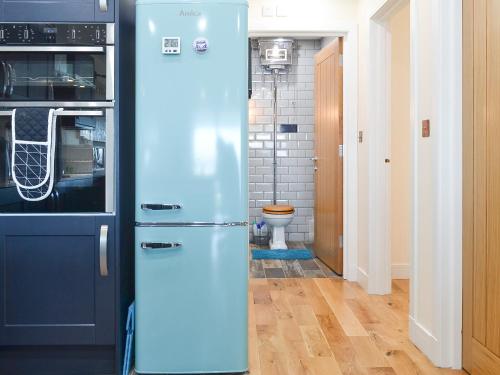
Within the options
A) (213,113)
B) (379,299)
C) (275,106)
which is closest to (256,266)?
(379,299)

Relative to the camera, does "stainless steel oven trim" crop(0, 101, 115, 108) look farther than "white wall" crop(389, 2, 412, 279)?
No

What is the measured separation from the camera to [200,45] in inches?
79.7

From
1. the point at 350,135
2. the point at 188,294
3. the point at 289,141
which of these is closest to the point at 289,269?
the point at 350,135

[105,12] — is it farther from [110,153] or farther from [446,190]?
[446,190]

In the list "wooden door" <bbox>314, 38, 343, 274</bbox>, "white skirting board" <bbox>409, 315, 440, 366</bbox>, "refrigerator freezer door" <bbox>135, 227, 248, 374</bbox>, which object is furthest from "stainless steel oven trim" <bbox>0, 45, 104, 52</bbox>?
"wooden door" <bbox>314, 38, 343, 274</bbox>

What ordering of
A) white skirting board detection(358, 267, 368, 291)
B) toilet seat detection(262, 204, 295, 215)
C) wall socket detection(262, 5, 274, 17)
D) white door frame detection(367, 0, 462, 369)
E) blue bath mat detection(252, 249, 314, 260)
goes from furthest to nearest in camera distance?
toilet seat detection(262, 204, 295, 215) → blue bath mat detection(252, 249, 314, 260) → wall socket detection(262, 5, 274, 17) → white skirting board detection(358, 267, 368, 291) → white door frame detection(367, 0, 462, 369)

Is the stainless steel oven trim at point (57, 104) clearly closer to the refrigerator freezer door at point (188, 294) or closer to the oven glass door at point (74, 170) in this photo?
the oven glass door at point (74, 170)

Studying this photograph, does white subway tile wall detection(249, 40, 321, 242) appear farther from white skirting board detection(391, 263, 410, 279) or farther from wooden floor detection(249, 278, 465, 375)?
wooden floor detection(249, 278, 465, 375)

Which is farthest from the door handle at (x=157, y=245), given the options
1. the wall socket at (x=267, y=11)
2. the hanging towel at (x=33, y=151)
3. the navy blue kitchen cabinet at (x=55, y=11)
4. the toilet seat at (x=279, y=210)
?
the toilet seat at (x=279, y=210)

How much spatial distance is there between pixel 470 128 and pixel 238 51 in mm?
1152

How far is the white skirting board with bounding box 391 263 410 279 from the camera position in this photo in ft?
13.3

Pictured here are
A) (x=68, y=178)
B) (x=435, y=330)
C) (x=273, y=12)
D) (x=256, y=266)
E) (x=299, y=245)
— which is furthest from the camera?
(x=299, y=245)

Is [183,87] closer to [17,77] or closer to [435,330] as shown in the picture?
[17,77]

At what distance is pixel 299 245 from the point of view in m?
5.64
